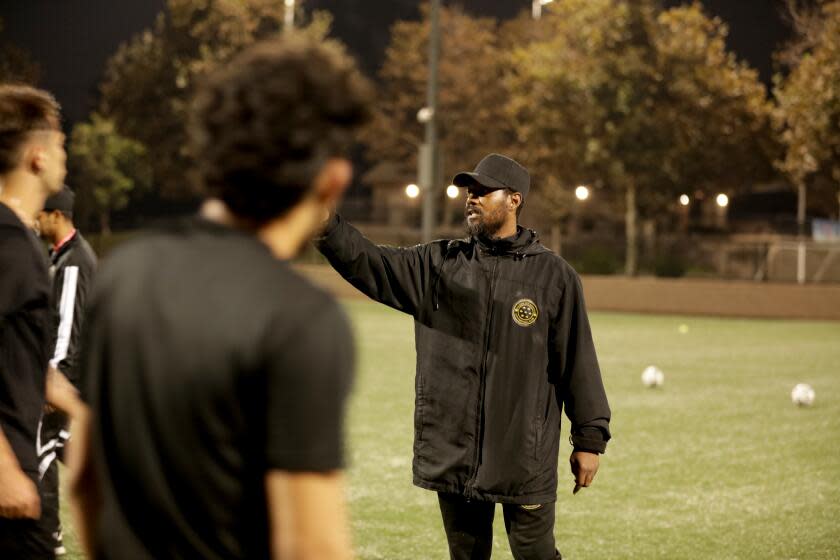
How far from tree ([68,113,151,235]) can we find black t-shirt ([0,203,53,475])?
168 feet

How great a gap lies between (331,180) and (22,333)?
1.66 m

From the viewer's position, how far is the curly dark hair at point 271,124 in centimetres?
192

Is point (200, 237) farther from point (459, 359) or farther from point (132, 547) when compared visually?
point (459, 359)

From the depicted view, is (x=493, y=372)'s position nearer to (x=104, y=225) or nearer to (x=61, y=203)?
(x=61, y=203)

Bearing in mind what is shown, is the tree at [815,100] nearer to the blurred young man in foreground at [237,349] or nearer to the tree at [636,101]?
the tree at [636,101]

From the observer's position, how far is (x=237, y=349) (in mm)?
1805

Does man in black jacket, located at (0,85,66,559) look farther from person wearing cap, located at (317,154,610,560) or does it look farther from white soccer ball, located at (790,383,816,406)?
white soccer ball, located at (790,383,816,406)

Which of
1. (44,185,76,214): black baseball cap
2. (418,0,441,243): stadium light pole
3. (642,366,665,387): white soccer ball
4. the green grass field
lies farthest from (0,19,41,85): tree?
(44,185,76,214): black baseball cap

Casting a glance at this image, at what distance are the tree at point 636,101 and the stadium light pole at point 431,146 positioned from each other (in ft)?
51.9

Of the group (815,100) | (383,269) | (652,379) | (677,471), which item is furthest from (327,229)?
(815,100)

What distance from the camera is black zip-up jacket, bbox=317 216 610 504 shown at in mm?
4762

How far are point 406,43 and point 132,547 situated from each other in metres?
55.2

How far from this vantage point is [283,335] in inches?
70.2

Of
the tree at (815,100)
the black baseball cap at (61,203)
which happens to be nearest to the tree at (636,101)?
the tree at (815,100)
